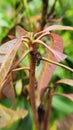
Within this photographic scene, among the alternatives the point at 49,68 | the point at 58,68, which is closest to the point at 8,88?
the point at 49,68

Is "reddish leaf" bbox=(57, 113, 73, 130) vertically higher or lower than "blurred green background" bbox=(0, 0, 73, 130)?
lower

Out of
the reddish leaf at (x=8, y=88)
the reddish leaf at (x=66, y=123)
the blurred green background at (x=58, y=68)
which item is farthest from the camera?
the blurred green background at (x=58, y=68)

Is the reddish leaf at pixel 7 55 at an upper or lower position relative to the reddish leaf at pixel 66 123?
upper

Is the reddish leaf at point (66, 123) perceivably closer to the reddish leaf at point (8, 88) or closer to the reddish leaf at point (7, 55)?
the reddish leaf at point (8, 88)

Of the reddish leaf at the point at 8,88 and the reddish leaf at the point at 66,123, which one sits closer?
the reddish leaf at the point at 8,88

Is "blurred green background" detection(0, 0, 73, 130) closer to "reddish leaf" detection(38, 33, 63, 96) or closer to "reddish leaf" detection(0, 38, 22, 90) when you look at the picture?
"reddish leaf" detection(38, 33, 63, 96)

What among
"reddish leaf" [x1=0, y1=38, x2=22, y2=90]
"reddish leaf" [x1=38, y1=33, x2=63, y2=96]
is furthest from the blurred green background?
"reddish leaf" [x1=0, y1=38, x2=22, y2=90]

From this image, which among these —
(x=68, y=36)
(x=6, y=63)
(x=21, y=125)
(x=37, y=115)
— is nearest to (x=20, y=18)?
(x=68, y=36)

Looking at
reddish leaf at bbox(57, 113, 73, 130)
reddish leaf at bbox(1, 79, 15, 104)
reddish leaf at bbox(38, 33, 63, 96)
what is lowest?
reddish leaf at bbox(57, 113, 73, 130)

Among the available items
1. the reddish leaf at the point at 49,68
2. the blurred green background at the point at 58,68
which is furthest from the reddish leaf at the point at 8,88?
the blurred green background at the point at 58,68

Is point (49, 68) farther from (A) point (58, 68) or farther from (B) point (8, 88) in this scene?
(A) point (58, 68)
